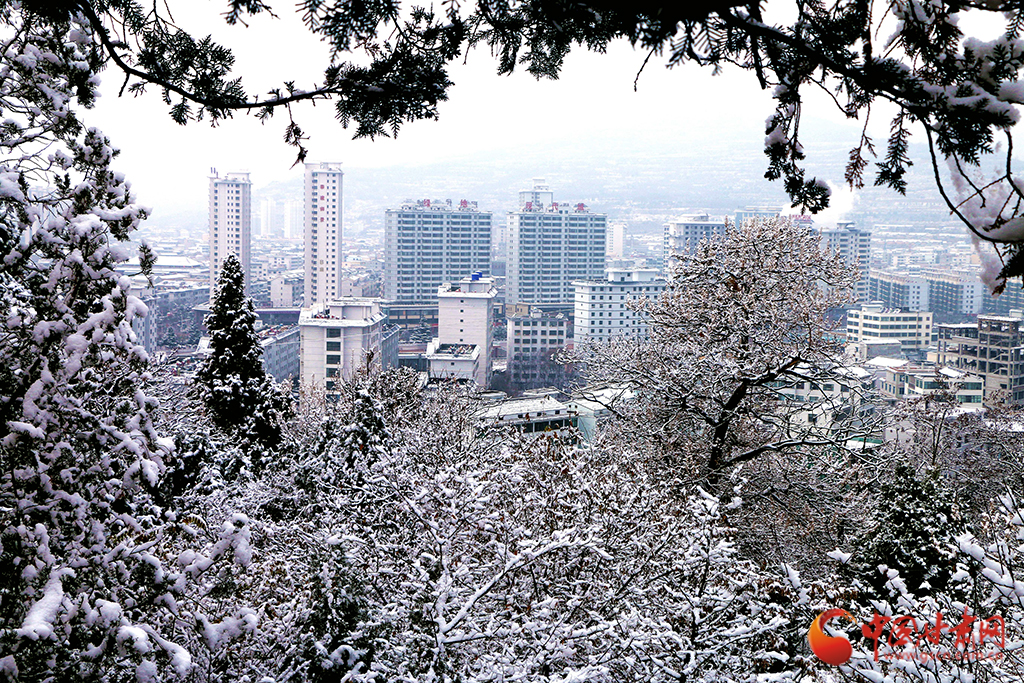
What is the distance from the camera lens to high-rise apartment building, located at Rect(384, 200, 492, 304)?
104062mm

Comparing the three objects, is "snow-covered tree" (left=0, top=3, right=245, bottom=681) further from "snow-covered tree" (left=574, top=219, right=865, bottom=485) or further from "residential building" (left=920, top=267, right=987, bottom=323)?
"residential building" (left=920, top=267, right=987, bottom=323)

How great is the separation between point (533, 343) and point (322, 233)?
37823mm

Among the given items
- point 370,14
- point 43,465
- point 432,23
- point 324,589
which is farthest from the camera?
point 324,589

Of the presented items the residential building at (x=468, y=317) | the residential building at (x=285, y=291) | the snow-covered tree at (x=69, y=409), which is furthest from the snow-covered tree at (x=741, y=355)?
the residential building at (x=285, y=291)

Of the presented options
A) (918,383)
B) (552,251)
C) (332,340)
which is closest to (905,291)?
(552,251)

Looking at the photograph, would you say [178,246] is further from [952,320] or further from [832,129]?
[832,129]

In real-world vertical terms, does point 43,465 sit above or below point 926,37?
below

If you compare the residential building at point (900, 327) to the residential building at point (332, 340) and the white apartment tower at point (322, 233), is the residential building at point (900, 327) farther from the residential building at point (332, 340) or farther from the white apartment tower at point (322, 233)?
the white apartment tower at point (322, 233)

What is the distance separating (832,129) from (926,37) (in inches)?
7226

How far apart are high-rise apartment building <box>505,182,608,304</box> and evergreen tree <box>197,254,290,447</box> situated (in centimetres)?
8803

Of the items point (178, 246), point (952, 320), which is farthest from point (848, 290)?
point (178, 246)

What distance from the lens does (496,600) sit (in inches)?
231

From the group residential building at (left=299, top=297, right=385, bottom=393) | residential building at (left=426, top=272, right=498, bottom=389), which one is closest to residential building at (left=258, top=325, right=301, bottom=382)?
residential building at (left=299, top=297, right=385, bottom=393)

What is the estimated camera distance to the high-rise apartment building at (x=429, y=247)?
341 ft
